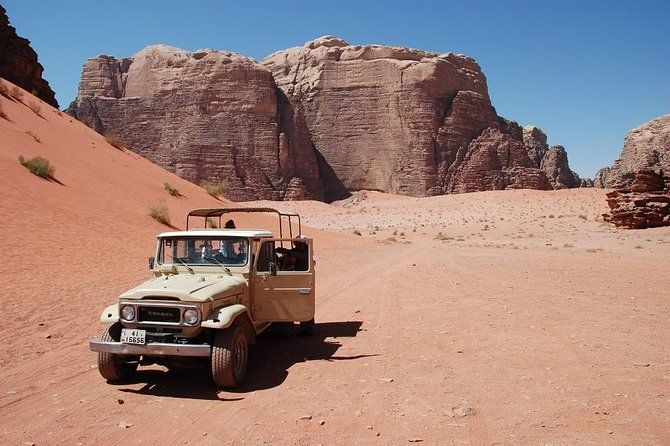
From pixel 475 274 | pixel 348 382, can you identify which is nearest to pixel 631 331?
pixel 348 382

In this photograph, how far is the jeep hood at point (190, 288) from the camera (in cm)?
629

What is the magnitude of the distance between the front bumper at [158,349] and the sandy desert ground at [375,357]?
0.54 m

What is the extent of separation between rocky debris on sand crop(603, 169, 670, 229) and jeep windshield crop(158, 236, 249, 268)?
3528 centimetres

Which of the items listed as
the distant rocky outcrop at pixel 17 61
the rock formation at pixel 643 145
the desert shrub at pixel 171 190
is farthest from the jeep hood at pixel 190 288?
the rock formation at pixel 643 145

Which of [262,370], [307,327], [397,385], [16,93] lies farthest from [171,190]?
[397,385]

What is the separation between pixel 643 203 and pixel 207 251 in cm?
3641

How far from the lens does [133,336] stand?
622 centimetres

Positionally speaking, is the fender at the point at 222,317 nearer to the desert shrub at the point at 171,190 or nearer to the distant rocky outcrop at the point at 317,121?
the desert shrub at the point at 171,190

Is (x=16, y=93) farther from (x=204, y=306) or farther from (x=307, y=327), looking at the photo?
(x=204, y=306)

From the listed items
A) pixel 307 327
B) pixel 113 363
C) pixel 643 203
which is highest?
pixel 643 203

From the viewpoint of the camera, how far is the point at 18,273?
13.8 meters

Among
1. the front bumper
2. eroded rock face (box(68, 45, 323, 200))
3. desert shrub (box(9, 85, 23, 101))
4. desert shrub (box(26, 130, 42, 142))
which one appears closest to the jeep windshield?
the front bumper

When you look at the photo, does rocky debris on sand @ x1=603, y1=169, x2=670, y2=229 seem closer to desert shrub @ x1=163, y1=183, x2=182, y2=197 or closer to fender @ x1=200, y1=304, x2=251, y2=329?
desert shrub @ x1=163, y1=183, x2=182, y2=197

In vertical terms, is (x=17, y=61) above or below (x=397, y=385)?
above
